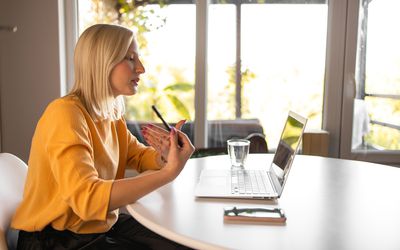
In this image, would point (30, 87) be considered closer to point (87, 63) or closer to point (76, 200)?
point (87, 63)

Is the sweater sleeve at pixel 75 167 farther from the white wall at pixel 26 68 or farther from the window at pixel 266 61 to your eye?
the window at pixel 266 61

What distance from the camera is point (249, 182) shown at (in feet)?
4.35

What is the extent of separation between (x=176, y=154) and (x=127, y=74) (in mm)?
360

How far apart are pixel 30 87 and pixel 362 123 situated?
229 cm

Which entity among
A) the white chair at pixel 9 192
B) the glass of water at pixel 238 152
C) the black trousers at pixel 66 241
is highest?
the glass of water at pixel 238 152

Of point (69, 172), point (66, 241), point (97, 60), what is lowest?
point (66, 241)

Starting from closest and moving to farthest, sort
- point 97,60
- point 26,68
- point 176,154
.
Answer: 1. point 176,154
2. point 97,60
3. point 26,68

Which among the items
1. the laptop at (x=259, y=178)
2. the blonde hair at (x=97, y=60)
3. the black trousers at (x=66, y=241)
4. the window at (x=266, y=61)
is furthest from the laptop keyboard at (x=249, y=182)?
the window at (x=266, y=61)

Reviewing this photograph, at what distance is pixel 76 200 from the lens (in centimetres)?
105

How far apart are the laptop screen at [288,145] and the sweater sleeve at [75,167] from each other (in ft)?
1.70

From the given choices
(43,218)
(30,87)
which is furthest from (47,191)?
(30,87)

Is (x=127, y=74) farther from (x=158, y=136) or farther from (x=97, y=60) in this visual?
(x=158, y=136)

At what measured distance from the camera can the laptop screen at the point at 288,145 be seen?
1243 millimetres

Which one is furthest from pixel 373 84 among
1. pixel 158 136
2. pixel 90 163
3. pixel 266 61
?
pixel 90 163
